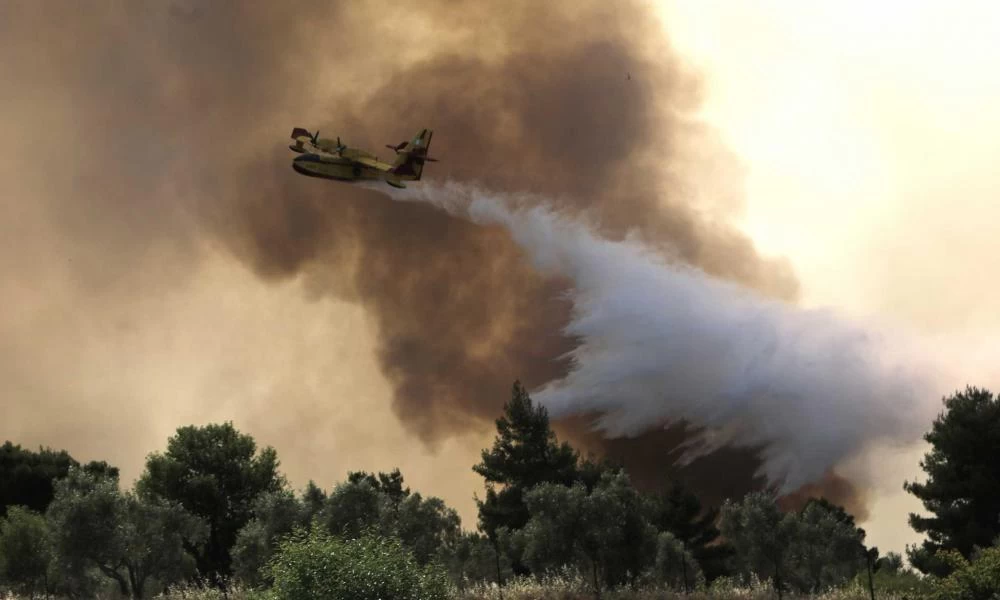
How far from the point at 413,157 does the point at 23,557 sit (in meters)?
59.0

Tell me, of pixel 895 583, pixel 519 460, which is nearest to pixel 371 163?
pixel 519 460

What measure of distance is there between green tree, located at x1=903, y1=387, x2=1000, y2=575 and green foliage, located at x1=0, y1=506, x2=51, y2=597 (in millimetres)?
65628

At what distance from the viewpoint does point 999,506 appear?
281ft

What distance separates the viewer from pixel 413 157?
12675 centimetres

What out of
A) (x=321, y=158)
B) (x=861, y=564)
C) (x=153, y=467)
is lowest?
(x=861, y=564)

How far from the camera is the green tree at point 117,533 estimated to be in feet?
259

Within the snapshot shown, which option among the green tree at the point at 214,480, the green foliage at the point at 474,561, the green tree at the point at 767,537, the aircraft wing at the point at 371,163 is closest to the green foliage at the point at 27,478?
the green tree at the point at 214,480

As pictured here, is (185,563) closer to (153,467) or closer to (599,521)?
(153,467)

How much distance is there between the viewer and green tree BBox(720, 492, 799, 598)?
3292 inches

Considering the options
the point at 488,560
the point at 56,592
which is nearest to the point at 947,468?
the point at 488,560

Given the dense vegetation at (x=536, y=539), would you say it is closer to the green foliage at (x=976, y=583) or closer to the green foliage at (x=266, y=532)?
the green foliage at (x=266, y=532)

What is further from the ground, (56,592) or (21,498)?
(21,498)

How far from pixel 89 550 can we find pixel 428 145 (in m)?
63.0

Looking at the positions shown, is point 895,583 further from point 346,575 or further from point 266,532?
point 346,575
